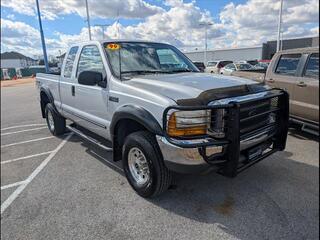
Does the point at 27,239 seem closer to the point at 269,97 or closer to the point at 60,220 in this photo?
the point at 60,220

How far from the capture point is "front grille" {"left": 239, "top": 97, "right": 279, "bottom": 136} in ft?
9.16

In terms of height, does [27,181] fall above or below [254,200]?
below

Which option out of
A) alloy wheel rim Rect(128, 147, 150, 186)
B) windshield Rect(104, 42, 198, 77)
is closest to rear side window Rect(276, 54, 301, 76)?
windshield Rect(104, 42, 198, 77)

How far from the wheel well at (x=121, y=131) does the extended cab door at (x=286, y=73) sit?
2.64 m

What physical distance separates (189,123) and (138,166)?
1.13 m

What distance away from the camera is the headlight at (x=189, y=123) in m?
2.63

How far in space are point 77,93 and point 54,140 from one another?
2.08 metres

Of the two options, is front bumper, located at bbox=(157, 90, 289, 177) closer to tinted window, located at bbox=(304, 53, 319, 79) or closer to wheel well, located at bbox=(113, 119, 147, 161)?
tinted window, located at bbox=(304, 53, 319, 79)

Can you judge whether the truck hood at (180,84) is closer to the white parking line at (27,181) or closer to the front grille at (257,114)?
the front grille at (257,114)

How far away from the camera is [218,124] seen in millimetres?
2646

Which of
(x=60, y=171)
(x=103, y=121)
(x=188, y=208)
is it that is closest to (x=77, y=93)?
(x=103, y=121)

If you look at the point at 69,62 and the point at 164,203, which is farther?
the point at 69,62

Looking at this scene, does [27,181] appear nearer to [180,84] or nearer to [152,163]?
[152,163]

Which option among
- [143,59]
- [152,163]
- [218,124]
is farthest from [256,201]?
[143,59]
